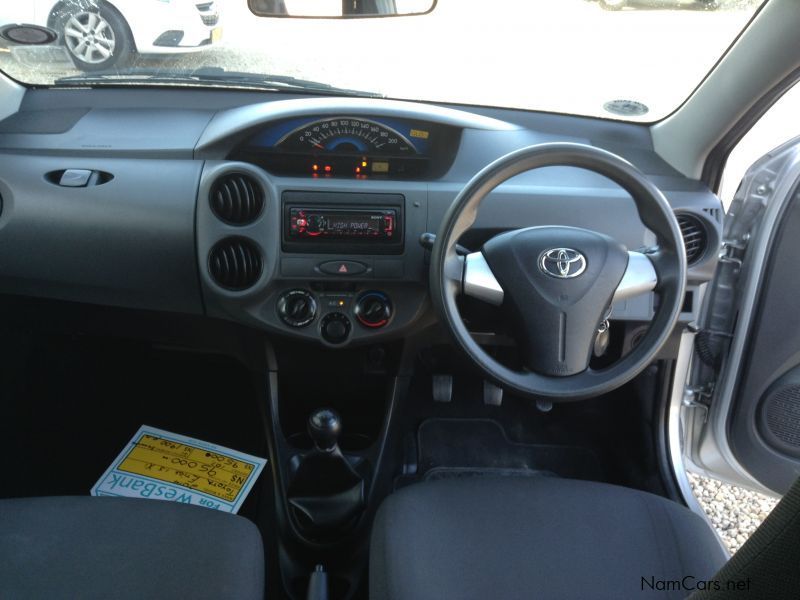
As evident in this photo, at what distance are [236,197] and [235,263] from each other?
0.51 ft

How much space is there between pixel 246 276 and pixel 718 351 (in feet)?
4.43

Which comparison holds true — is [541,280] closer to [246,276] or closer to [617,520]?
[617,520]

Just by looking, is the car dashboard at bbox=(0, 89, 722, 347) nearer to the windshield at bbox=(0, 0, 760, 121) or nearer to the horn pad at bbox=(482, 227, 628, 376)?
the windshield at bbox=(0, 0, 760, 121)

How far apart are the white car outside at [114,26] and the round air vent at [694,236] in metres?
1.44

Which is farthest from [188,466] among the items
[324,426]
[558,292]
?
[558,292]

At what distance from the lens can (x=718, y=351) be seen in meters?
2.06

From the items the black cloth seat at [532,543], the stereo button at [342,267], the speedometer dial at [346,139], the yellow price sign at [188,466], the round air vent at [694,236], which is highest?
the speedometer dial at [346,139]

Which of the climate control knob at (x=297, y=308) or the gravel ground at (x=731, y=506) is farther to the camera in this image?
the gravel ground at (x=731, y=506)

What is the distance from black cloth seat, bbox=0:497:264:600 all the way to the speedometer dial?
36.1 inches

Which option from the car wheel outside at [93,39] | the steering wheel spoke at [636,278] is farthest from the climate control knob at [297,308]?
the car wheel outside at [93,39]

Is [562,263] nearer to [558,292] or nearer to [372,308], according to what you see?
[558,292]

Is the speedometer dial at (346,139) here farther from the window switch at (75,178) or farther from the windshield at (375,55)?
the window switch at (75,178)

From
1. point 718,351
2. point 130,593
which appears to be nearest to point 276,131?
point 130,593

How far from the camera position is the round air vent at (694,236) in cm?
175
